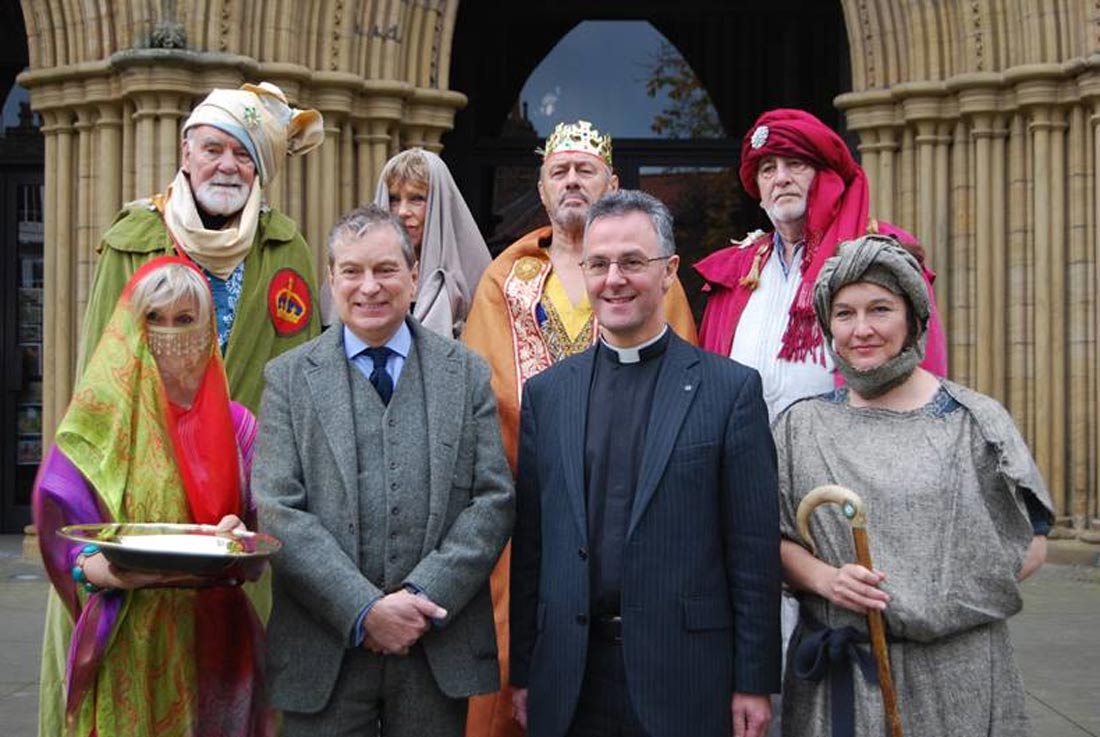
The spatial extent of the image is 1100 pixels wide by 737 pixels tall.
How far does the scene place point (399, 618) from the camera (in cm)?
286

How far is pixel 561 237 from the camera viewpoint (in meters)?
4.10

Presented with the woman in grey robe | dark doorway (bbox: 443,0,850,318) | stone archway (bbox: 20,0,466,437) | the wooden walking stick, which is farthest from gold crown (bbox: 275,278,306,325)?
dark doorway (bbox: 443,0,850,318)

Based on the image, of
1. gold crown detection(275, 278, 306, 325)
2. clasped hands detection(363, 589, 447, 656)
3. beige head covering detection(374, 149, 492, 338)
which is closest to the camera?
clasped hands detection(363, 589, 447, 656)

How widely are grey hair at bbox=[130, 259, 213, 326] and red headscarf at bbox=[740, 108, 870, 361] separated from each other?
163 centimetres

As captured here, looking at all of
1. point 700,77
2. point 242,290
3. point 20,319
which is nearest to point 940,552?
point 242,290

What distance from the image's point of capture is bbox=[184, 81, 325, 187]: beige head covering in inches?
156

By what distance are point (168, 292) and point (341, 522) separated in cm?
65

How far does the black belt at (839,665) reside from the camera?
282cm

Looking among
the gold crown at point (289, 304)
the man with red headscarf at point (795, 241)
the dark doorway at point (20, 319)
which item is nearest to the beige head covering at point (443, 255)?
the gold crown at point (289, 304)

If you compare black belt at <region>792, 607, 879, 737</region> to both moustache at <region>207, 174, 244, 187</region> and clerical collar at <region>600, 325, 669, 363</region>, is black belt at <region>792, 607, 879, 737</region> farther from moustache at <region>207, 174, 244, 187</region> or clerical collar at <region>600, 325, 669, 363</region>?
moustache at <region>207, 174, 244, 187</region>

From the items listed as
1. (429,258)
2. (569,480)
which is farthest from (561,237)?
(569,480)

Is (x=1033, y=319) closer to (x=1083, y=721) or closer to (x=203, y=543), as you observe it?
(x=1083, y=721)

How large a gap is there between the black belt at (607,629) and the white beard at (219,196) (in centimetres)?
170

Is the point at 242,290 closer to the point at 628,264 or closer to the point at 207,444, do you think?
the point at 207,444
